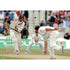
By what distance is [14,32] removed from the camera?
14781 mm

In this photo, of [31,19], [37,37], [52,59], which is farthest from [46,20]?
[52,59]

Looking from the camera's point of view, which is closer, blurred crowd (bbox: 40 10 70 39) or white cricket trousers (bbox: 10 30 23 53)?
white cricket trousers (bbox: 10 30 23 53)

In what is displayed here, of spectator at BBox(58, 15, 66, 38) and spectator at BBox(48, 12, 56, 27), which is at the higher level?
spectator at BBox(48, 12, 56, 27)

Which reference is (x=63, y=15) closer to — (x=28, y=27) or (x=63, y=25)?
(x=63, y=25)

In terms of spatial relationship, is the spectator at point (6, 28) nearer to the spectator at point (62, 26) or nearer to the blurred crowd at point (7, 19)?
the blurred crowd at point (7, 19)

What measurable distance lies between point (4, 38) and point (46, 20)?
9.31 feet

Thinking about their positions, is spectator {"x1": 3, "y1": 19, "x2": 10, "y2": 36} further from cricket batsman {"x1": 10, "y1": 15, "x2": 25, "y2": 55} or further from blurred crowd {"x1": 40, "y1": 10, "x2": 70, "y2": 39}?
cricket batsman {"x1": 10, "y1": 15, "x2": 25, "y2": 55}

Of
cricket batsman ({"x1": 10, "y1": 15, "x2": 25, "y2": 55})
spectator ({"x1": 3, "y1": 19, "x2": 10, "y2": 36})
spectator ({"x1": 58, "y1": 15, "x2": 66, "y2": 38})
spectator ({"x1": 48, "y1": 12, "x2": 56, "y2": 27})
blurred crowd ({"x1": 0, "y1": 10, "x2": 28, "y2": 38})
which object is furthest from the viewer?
spectator ({"x1": 58, "y1": 15, "x2": 66, "y2": 38})

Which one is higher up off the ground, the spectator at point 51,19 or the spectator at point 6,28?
the spectator at point 51,19

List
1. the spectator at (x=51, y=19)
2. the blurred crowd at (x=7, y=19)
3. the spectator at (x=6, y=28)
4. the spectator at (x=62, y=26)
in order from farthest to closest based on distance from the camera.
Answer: the spectator at (x=62, y=26)
the spectator at (x=51, y=19)
the blurred crowd at (x=7, y=19)
the spectator at (x=6, y=28)

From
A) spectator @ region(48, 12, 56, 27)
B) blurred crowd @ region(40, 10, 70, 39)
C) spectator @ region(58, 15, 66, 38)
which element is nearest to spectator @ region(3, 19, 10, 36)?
blurred crowd @ region(40, 10, 70, 39)

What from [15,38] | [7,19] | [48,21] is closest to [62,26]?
[48,21]

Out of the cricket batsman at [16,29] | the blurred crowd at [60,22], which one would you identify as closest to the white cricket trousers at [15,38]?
→ the cricket batsman at [16,29]

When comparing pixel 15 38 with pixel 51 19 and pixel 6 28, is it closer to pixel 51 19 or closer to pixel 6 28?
pixel 6 28
